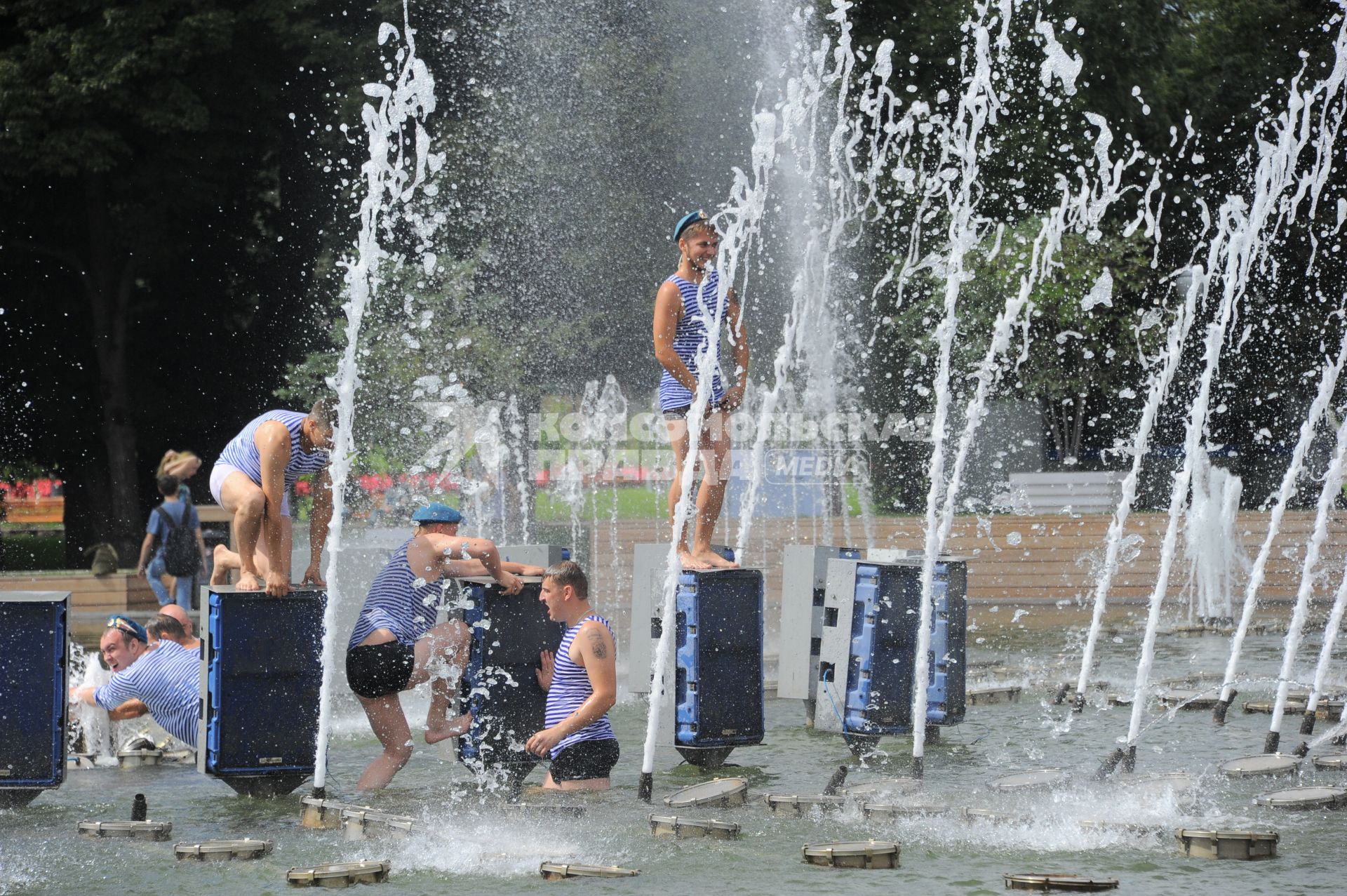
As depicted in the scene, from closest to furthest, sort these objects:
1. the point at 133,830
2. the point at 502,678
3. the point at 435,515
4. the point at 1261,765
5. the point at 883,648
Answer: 1. the point at 133,830
2. the point at 1261,765
3. the point at 502,678
4. the point at 435,515
5. the point at 883,648

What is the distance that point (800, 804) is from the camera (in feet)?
20.5

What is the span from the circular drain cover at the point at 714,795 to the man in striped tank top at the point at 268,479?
1.73 metres

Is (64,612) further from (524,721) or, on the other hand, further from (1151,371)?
(1151,371)

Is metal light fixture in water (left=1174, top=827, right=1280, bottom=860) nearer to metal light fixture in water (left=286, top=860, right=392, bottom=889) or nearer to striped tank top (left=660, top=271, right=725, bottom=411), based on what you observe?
metal light fixture in water (left=286, top=860, right=392, bottom=889)

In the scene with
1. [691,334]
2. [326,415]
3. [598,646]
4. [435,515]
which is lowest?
[598,646]

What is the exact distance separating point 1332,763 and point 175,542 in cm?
1103

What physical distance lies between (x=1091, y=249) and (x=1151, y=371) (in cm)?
243

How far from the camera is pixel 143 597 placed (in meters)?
18.2

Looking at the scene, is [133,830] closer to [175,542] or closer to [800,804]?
[800,804]

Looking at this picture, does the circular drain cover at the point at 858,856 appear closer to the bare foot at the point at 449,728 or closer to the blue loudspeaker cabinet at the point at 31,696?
the bare foot at the point at 449,728

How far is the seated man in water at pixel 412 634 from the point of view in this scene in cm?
691

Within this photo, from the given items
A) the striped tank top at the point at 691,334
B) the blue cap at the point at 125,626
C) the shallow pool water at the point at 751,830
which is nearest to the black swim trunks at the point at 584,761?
the shallow pool water at the point at 751,830

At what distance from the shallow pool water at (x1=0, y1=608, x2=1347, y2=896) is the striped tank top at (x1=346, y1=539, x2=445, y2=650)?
Answer: 647 millimetres

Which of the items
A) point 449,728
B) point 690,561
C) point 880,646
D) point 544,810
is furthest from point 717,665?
point 544,810
